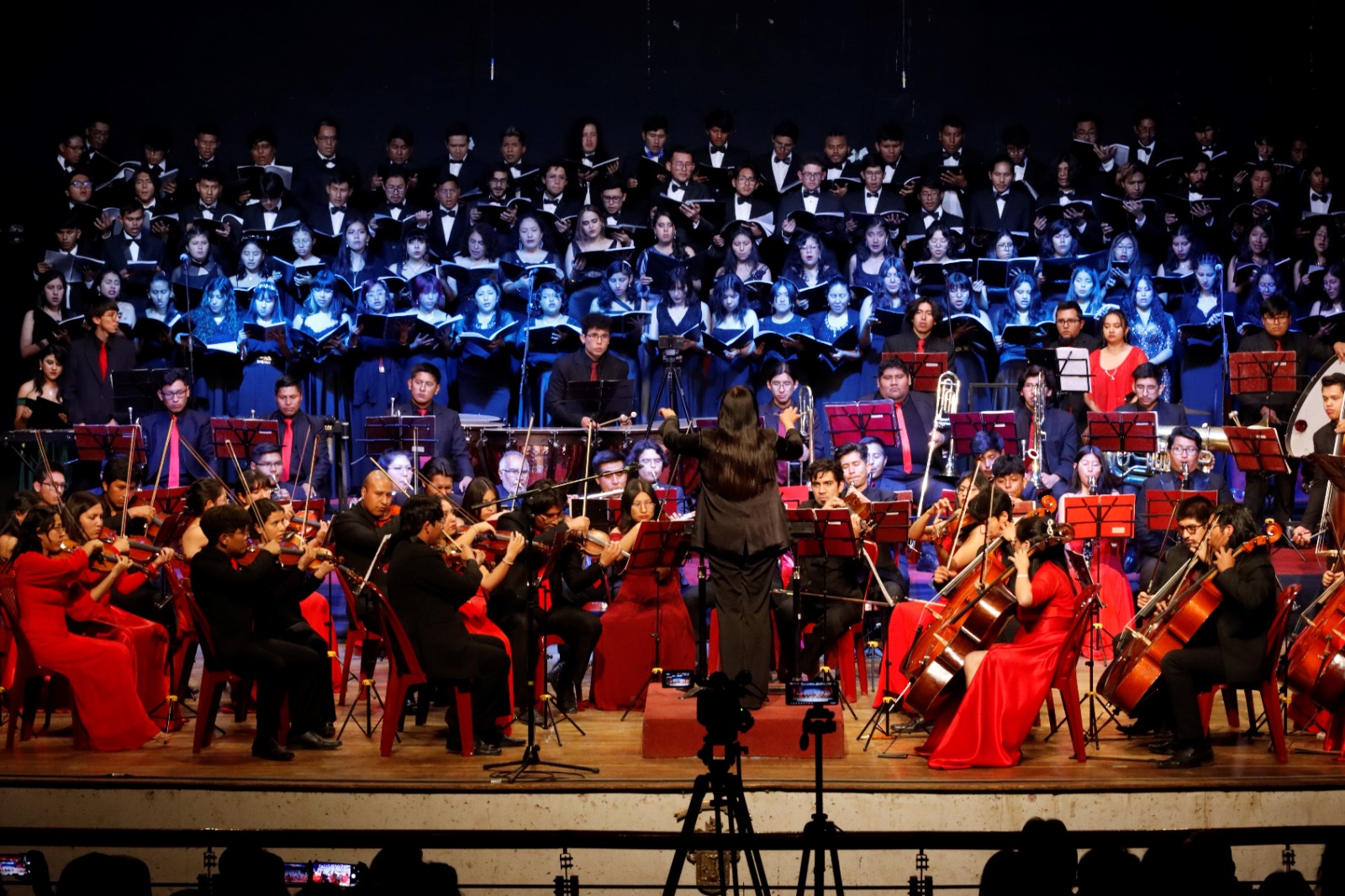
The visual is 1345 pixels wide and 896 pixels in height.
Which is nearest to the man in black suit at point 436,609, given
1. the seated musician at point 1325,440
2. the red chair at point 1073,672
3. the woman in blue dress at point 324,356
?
the red chair at point 1073,672

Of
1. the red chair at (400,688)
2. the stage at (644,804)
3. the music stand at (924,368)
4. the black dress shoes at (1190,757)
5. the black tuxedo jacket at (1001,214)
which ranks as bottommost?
the stage at (644,804)

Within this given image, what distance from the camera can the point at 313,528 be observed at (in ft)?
23.7

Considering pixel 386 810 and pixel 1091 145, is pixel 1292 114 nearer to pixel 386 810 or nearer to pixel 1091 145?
pixel 1091 145

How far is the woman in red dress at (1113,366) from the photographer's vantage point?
32.4ft

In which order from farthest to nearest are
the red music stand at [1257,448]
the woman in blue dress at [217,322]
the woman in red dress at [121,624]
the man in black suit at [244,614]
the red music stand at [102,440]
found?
the woman in blue dress at [217,322] → the red music stand at [102,440] → the red music stand at [1257,448] → the woman in red dress at [121,624] → the man in black suit at [244,614]

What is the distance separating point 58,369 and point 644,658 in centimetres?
559

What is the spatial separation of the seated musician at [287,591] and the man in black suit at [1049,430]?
16.9ft

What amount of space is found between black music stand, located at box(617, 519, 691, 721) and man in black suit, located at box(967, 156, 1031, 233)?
18.2 ft

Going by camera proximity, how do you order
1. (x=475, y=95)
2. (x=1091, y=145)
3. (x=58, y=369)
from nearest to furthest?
1. (x=58, y=369)
2. (x=1091, y=145)
3. (x=475, y=95)

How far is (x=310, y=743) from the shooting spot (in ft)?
20.1

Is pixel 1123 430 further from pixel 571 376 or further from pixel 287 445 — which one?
pixel 287 445

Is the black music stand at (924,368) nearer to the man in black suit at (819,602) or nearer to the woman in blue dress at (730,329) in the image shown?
the woman in blue dress at (730,329)

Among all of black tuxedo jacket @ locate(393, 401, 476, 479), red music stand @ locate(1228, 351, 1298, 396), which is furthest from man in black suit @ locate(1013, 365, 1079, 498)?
black tuxedo jacket @ locate(393, 401, 476, 479)

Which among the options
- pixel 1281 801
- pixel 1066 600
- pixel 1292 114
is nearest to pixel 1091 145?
pixel 1292 114
